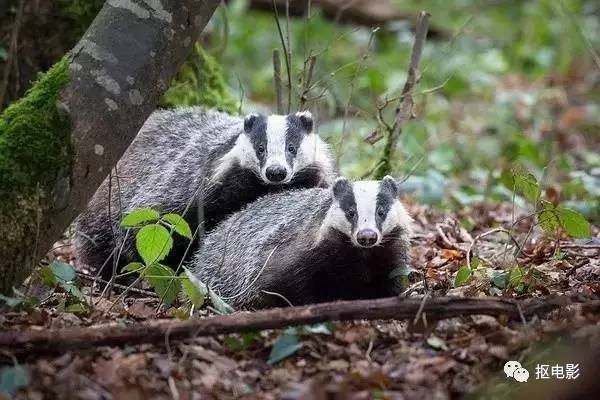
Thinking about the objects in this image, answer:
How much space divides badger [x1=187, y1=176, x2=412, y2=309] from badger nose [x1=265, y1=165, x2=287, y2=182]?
458 mm

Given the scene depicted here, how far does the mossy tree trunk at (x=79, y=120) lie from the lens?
14.3 feet

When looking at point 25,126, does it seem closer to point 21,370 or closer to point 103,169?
point 103,169

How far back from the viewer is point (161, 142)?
6.83 metres

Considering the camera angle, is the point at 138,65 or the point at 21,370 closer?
the point at 21,370

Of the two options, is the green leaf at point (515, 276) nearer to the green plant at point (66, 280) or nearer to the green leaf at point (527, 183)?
the green leaf at point (527, 183)

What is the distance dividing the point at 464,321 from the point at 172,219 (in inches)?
64.1

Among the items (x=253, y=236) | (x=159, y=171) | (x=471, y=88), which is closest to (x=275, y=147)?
(x=253, y=236)

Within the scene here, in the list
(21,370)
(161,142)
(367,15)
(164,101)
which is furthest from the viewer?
(367,15)

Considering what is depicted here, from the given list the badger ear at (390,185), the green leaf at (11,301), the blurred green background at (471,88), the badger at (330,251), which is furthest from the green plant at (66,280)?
the blurred green background at (471,88)

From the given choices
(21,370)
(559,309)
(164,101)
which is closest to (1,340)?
(21,370)

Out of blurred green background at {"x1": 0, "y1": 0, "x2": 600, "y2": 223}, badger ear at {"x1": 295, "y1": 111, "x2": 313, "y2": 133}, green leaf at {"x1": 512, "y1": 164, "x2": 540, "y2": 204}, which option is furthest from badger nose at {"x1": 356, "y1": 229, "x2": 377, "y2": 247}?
badger ear at {"x1": 295, "y1": 111, "x2": 313, "y2": 133}

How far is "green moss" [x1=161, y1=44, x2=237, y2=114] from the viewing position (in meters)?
7.47

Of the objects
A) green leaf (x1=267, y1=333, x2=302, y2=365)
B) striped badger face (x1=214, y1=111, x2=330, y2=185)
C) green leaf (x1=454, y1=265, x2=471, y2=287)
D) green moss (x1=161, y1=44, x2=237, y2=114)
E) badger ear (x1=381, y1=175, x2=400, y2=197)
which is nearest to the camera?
green leaf (x1=267, y1=333, x2=302, y2=365)

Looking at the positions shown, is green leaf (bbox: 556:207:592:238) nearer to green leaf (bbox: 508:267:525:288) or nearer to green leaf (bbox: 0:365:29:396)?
green leaf (bbox: 508:267:525:288)
